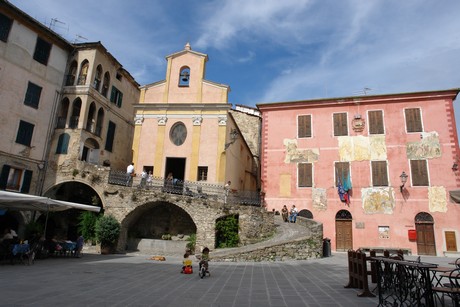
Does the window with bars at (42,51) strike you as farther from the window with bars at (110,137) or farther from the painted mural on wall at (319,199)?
the painted mural on wall at (319,199)

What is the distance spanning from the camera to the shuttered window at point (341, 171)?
2156 centimetres

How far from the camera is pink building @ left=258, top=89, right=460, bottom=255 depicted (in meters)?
20.0

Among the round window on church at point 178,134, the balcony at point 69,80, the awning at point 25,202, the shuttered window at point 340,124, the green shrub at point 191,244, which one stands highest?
the balcony at point 69,80

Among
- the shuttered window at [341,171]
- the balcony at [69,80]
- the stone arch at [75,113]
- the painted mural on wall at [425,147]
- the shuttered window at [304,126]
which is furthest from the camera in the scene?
the balcony at [69,80]

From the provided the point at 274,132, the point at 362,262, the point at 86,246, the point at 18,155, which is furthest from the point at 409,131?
the point at 18,155

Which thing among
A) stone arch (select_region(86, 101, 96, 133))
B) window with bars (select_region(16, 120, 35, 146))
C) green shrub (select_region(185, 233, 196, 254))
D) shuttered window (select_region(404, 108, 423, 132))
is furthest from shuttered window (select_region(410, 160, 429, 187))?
window with bars (select_region(16, 120, 35, 146))

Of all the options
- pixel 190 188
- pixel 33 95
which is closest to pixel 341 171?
pixel 190 188

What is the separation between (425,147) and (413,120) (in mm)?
2032

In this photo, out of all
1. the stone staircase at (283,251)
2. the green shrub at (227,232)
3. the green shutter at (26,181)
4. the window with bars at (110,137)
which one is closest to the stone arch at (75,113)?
the window with bars at (110,137)

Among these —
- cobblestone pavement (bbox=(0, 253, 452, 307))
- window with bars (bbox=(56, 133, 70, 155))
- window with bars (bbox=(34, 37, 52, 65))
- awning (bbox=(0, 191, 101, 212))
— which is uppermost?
window with bars (bbox=(34, 37, 52, 65))

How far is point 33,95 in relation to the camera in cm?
2125

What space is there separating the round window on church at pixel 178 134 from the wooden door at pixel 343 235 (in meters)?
12.3

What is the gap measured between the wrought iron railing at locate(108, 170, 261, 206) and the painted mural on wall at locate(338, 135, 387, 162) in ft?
22.3

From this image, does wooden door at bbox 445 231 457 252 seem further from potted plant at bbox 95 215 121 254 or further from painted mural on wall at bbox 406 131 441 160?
potted plant at bbox 95 215 121 254
